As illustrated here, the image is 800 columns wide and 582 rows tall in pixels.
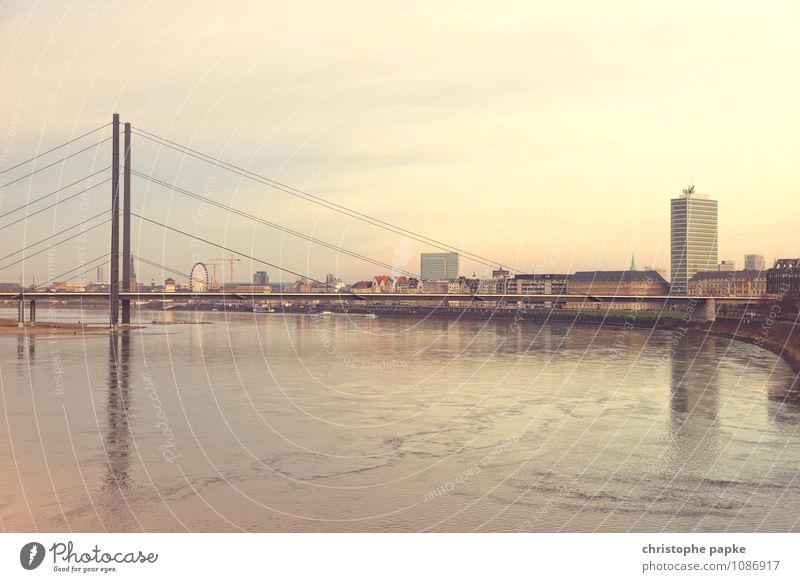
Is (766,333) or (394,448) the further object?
(766,333)

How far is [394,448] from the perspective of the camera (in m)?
21.8

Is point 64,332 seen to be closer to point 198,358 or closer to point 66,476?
point 198,358

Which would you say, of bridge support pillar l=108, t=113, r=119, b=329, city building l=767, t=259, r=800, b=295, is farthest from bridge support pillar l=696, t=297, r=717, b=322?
bridge support pillar l=108, t=113, r=119, b=329

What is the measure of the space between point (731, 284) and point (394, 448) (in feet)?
578

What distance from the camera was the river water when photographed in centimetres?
1517

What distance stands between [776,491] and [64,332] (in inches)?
2935

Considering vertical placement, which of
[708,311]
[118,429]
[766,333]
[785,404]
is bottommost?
[785,404]

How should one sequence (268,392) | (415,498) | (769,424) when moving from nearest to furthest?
(415,498), (769,424), (268,392)

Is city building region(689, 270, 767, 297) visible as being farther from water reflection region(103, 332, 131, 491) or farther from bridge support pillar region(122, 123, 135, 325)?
water reflection region(103, 332, 131, 491)

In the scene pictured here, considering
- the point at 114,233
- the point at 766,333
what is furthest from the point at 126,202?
the point at 766,333

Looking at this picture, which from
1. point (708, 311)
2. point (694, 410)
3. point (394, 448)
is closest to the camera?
point (394, 448)

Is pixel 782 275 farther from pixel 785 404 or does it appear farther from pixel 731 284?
pixel 785 404
